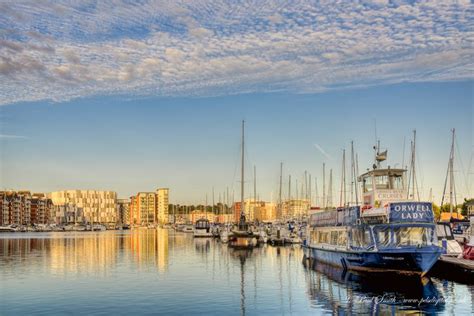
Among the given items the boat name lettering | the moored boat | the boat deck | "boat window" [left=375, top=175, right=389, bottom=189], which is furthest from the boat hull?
"boat window" [left=375, top=175, right=389, bottom=189]

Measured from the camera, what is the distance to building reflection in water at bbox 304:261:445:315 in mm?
39594

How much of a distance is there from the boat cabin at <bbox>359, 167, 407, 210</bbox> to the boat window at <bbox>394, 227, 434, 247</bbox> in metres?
5.40

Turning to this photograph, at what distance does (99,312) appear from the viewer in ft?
130

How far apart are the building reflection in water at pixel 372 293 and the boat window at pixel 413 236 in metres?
3.45

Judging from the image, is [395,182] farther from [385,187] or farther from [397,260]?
[397,260]

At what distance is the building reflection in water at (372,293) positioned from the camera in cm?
3959

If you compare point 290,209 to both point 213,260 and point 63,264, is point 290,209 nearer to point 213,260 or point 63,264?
point 213,260

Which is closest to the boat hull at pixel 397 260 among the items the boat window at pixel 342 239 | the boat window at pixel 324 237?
the boat window at pixel 342 239

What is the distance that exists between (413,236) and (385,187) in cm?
810

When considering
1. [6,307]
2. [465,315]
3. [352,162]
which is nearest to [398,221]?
[465,315]

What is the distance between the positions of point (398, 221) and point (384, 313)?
45.7 feet

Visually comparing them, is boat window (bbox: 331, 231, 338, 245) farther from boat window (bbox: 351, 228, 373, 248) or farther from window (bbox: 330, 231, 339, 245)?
boat window (bbox: 351, 228, 373, 248)

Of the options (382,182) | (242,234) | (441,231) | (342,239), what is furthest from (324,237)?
(242,234)

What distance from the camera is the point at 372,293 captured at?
45594 millimetres
